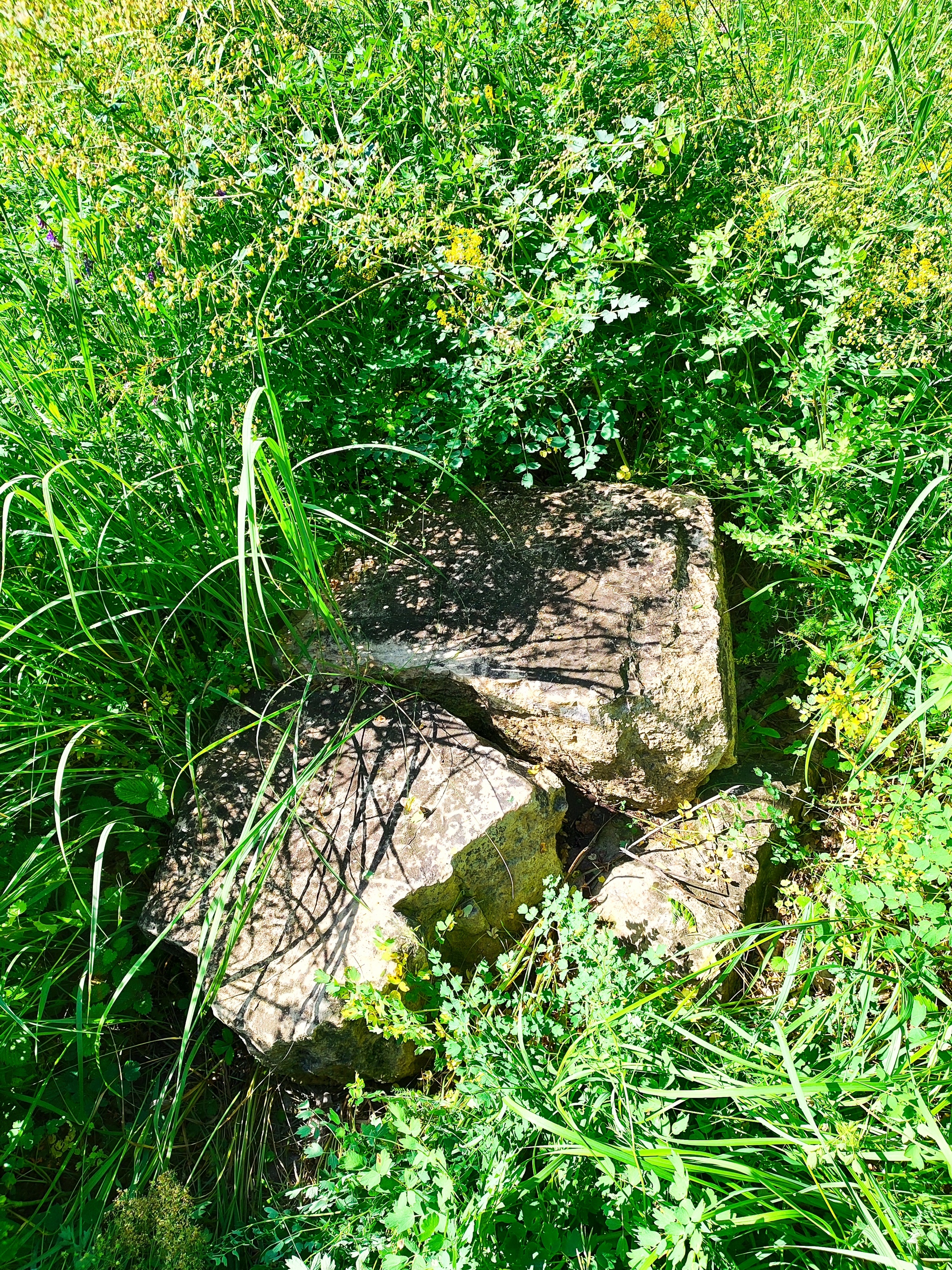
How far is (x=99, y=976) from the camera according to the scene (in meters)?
2.03

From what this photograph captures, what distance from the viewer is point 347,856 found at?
A: 2.04 m

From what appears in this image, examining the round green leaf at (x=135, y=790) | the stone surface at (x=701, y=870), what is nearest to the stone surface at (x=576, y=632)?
the stone surface at (x=701, y=870)

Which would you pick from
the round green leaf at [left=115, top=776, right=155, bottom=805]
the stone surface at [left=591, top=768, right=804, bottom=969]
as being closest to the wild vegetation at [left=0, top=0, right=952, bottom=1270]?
the round green leaf at [left=115, top=776, right=155, bottom=805]

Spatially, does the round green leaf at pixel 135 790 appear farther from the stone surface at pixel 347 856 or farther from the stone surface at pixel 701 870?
the stone surface at pixel 701 870

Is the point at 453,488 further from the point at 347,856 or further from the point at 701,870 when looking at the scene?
the point at 701,870

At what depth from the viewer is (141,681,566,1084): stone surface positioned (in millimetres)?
1917

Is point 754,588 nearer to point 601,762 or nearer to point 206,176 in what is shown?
point 601,762

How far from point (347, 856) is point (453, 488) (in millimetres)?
1107

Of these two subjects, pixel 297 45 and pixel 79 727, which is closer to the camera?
pixel 79 727

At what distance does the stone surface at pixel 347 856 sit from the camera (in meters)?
1.92

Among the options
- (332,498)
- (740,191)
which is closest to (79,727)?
(332,498)

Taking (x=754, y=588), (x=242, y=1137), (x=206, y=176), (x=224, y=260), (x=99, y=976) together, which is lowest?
(x=242, y=1137)

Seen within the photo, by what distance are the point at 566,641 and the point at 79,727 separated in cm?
129

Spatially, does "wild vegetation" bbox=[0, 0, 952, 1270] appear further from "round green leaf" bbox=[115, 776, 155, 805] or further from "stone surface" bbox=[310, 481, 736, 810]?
"stone surface" bbox=[310, 481, 736, 810]
